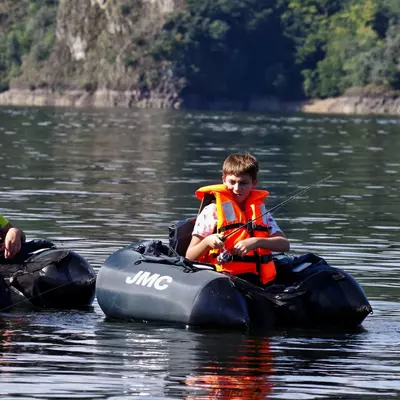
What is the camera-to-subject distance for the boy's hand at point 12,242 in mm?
14336

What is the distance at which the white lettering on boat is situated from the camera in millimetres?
13492

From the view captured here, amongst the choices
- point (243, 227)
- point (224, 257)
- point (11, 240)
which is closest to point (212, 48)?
point (11, 240)

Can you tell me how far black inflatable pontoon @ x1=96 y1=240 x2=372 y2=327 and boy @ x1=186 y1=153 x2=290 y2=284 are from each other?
0.59ft

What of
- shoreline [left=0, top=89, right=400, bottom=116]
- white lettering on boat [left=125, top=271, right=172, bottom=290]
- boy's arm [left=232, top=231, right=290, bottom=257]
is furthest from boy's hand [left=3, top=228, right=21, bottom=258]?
shoreline [left=0, top=89, right=400, bottom=116]

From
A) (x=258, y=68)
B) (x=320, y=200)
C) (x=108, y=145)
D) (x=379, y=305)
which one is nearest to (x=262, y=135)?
(x=108, y=145)

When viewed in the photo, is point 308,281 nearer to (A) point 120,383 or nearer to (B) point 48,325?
(B) point 48,325

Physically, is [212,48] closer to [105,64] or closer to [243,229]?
[105,64]

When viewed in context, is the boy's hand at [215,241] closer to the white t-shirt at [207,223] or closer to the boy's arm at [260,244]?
the boy's arm at [260,244]

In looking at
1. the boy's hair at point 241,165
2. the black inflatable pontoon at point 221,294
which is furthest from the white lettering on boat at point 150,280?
the boy's hair at point 241,165

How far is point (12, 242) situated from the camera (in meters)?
14.3

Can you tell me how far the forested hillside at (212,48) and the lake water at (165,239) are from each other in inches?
5216

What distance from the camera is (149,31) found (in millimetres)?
191375

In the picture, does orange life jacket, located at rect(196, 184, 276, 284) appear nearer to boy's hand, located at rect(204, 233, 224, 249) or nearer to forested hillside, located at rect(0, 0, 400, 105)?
boy's hand, located at rect(204, 233, 224, 249)

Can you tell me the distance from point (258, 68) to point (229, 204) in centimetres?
17719
